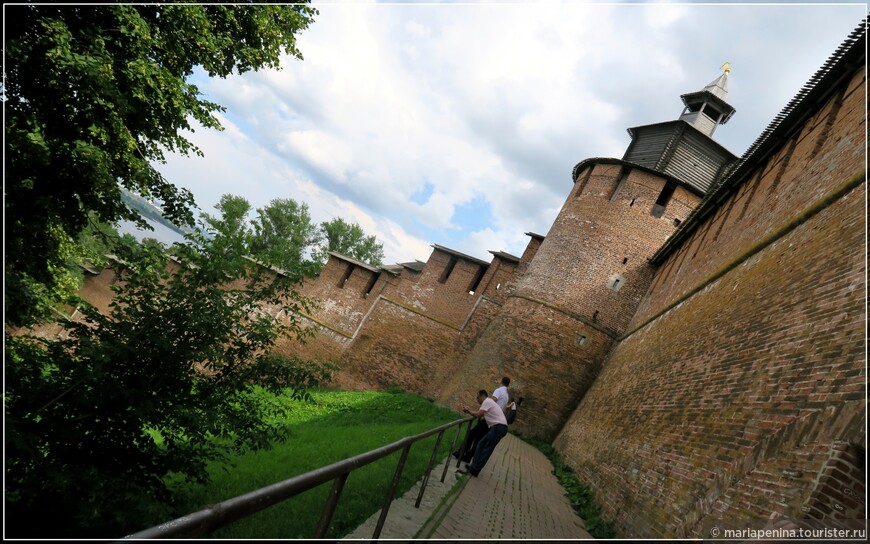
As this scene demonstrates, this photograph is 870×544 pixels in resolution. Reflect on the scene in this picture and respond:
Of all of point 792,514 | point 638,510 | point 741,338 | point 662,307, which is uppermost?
point 662,307

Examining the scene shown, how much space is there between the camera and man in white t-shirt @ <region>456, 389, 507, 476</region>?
6699mm

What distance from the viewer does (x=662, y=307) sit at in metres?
11.4

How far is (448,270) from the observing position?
2042cm

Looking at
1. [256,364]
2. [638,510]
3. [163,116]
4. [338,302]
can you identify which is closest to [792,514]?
[638,510]

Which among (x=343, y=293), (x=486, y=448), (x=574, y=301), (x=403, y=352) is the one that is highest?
(x=574, y=301)

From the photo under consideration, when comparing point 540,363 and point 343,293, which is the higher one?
point 540,363

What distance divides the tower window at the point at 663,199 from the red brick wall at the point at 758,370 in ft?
18.8

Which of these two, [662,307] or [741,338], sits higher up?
[662,307]

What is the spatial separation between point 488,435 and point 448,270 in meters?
13.9

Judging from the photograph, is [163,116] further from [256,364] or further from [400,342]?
[400,342]

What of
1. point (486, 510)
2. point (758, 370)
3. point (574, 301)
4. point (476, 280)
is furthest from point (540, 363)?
point (758, 370)

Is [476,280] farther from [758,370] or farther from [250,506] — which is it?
[250,506]

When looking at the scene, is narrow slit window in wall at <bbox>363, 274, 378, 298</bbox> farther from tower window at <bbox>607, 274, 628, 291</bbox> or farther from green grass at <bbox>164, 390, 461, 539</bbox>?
tower window at <bbox>607, 274, 628, 291</bbox>

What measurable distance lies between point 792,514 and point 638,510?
2634 mm
